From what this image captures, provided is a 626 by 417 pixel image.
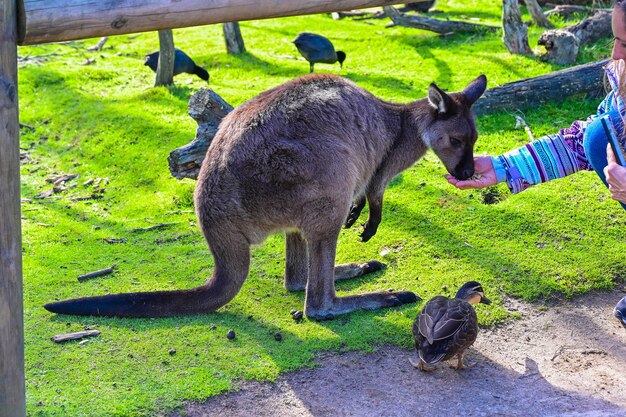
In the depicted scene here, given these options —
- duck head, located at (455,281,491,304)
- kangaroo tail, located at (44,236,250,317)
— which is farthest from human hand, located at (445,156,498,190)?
kangaroo tail, located at (44,236,250,317)

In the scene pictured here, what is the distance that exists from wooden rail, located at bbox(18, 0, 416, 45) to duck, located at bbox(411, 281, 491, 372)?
161 cm

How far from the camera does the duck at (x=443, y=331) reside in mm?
3990

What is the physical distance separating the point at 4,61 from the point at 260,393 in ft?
6.25

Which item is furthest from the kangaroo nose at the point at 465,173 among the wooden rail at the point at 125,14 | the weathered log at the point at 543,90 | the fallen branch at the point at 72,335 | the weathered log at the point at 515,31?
the weathered log at the point at 515,31

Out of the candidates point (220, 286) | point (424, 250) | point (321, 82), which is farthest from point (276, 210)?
point (424, 250)

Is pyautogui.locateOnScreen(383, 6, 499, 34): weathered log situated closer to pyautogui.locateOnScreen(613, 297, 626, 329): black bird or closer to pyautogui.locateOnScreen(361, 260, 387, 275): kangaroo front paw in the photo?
pyautogui.locateOnScreen(361, 260, 387, 275): kangaroo front paw

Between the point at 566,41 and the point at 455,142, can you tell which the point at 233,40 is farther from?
the point at 455,142

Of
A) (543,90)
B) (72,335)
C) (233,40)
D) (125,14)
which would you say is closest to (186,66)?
(233,40)

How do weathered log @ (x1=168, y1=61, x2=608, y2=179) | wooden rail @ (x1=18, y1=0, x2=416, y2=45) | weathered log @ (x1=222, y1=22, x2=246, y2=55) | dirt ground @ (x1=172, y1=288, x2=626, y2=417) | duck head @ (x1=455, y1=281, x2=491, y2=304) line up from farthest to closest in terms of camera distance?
1. weathered log @ (x1=222, y1=22, x2=246, y2=55)
2. weathered log @ (x1=168, y1=61, x2=608, y2=179)
3. duck head @ (x1=455, y1=281, x2=491, y2=304)
4. dirt ground @ (x1=172, y1=288, x2=626, y2=417)
5. wooden rail @ (x1=18, y1=0, x2=416, y2=45)

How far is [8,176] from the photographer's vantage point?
3.11m

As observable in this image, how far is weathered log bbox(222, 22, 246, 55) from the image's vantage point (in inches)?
364

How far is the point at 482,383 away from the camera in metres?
4.06

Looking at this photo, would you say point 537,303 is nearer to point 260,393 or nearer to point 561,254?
point 561,254

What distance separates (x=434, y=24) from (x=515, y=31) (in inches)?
57.8
